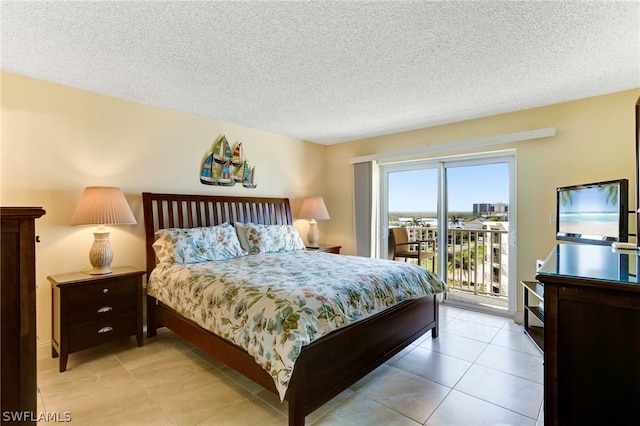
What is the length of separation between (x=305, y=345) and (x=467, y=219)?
3223mm

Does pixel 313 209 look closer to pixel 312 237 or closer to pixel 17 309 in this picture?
pixel 312 237

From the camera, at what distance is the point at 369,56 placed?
2248mm

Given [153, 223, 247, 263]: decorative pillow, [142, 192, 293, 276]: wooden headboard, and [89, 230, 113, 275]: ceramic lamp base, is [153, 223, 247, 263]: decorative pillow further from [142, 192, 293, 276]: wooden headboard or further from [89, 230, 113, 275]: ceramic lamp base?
[89, 230, 113, 275]: ceramic lamp base

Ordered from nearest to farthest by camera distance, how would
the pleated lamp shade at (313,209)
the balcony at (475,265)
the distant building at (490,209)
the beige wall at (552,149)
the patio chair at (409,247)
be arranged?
the beige wall at (552,149), the distant building at (490,209), the balcony at (475,265), the patio chair at (409,247), the pleated lamp shade at (313,209)

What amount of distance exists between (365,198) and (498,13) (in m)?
3.16

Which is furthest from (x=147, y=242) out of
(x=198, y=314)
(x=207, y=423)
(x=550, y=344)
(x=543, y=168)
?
(x=543, y=168)

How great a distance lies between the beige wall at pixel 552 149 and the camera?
2.92 metres

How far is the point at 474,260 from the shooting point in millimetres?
4297

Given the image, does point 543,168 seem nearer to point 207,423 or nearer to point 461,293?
point 461,293

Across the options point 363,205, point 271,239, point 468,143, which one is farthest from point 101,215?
point 468,143

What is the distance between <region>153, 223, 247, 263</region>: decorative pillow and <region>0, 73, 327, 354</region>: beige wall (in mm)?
442

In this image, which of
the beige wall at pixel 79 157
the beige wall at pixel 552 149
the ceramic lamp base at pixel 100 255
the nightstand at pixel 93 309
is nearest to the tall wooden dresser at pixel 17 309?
the nightstand at pixel 93 309

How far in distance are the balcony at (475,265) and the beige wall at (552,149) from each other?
19.0 inches

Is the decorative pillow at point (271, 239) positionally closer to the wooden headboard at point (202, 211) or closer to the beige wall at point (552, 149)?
the wooden headboard at point (202, 211)
